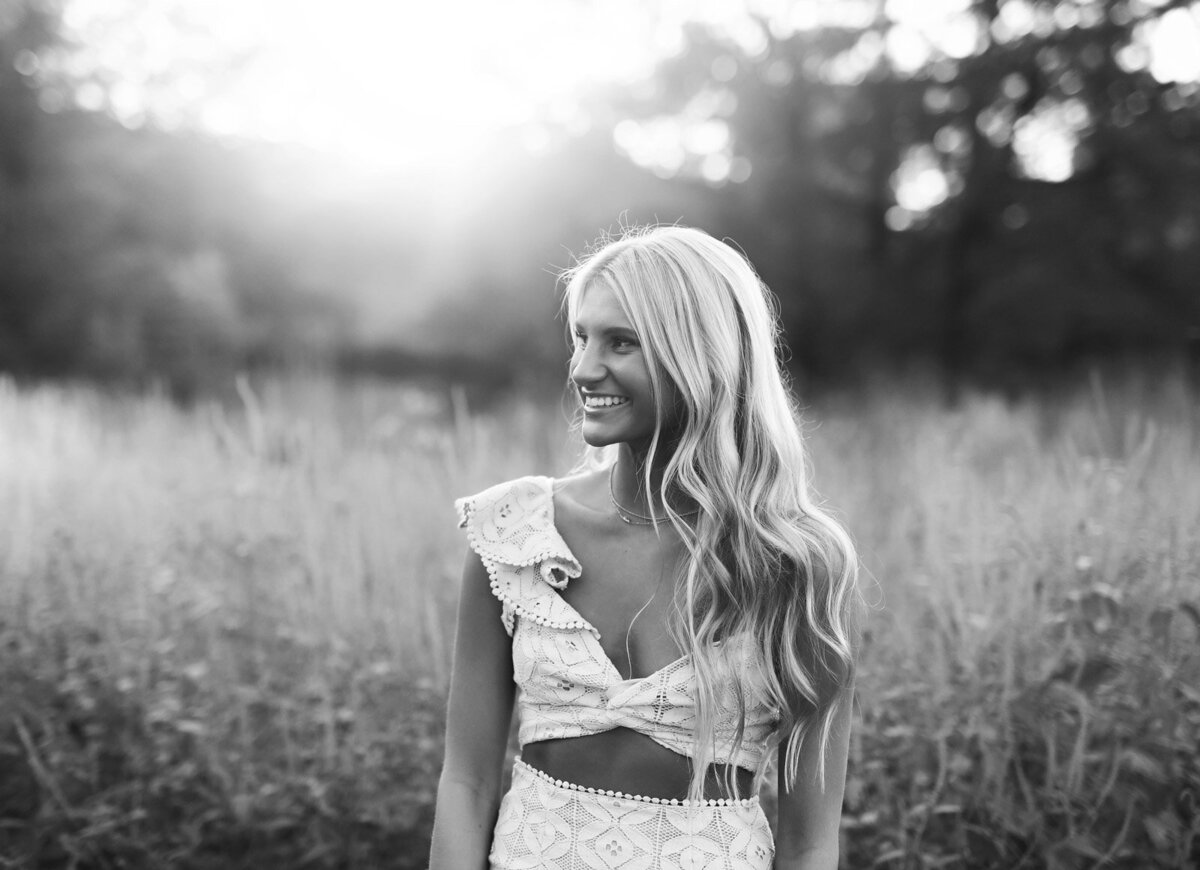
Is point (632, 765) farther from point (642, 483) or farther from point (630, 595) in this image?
point (642, 483)

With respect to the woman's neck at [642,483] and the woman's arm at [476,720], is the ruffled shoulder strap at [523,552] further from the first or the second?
the woman's neck at [642,483]

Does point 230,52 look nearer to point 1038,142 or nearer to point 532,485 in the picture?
point 1038,142

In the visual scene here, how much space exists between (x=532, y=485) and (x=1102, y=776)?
1886mm

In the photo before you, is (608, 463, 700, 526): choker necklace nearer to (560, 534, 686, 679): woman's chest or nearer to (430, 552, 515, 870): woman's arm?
(560, 534, 686, 679): woman's chest

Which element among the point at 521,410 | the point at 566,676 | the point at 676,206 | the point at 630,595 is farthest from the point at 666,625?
the point at 676,206

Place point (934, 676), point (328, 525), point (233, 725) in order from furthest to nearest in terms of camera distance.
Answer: point (328, 525)
point (233, 725)
point (934, 676)

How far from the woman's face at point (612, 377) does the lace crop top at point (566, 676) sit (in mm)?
237

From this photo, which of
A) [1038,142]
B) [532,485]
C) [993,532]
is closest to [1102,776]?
[993,532]

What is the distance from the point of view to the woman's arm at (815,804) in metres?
1.82

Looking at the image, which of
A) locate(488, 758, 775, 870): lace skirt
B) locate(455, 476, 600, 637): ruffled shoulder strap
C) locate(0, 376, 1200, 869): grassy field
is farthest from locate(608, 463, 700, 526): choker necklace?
locate(0, 376, 1200, 869): grassy field

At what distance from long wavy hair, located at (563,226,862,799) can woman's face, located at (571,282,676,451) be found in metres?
0.02

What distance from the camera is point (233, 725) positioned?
3709mm

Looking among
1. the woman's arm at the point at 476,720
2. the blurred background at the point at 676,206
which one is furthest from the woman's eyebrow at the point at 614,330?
the blurred background at the point at 676,206

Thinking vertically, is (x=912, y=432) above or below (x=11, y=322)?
below
